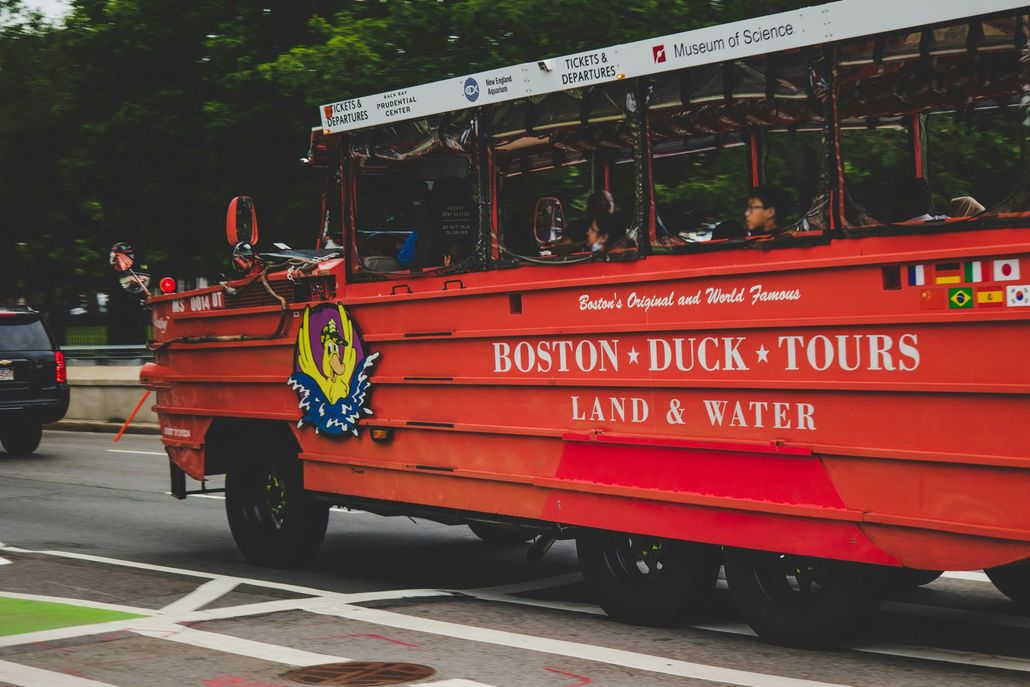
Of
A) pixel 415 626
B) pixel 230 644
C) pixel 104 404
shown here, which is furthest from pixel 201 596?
pixel 104 404

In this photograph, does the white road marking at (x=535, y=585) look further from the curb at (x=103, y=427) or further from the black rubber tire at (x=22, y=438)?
the curb at (x=103, y=427)

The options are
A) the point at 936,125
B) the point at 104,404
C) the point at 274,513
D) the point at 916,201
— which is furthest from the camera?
the point at 104,404

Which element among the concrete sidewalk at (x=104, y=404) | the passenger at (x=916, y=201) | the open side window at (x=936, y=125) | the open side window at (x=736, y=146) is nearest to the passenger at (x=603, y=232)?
the open side window at (x=736, y=146)

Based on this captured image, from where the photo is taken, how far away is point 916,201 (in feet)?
20.0

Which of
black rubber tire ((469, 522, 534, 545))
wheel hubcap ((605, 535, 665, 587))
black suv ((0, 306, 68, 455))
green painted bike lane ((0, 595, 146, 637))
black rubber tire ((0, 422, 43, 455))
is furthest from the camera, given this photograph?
black rubber tire ((0, 422, 43, 455))

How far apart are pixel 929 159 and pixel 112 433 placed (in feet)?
57.9

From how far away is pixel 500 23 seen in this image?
16500mm

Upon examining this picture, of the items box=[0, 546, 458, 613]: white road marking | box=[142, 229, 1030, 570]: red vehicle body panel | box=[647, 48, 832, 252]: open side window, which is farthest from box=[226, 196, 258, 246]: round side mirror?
box=[647, 48, 832, 252]: open side window

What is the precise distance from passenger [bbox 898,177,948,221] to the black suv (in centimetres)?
1367

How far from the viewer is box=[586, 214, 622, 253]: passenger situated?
6980mm

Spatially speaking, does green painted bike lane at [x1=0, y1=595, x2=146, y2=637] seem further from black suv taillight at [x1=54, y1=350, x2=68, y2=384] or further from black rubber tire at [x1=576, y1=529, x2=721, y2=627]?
black suv taillight at [x1=54, y1=350, x2=68, y2=384]

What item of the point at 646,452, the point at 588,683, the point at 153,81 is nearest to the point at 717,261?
the point at 646,452

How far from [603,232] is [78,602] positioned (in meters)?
3.71

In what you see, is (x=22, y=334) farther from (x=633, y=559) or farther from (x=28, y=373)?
(x=633, y=559)
